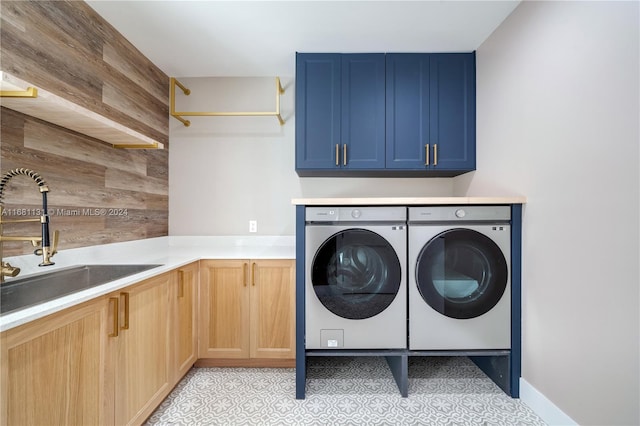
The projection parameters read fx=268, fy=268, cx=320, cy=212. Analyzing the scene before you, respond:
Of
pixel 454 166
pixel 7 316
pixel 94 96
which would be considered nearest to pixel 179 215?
pixel 94 96

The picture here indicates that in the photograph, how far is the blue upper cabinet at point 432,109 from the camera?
6.97ft

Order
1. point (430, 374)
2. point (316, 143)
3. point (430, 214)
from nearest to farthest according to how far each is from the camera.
Result: point (430, 214) < point (430, 374) < point (316, 143)

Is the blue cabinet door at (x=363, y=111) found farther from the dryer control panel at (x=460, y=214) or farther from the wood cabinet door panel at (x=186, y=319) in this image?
the wood cabinet door panel at (x=186, y=319)

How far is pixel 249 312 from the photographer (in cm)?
193

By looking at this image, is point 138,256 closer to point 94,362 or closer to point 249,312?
point 249,312

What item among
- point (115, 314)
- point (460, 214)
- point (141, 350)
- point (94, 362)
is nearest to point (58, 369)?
point (94, 362)

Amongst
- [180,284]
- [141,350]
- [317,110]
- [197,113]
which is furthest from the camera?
[197,113]

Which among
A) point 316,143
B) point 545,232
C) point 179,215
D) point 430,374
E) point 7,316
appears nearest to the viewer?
point 7,316

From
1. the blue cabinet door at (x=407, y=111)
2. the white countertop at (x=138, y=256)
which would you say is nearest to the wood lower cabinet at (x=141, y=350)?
the white countertop at (x=138, y=256)

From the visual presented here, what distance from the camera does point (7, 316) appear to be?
0.81 metres

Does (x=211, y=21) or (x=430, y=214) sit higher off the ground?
(x=211, y=21)

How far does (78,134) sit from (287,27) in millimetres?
1468

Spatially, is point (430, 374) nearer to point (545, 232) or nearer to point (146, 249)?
point (545, 232)

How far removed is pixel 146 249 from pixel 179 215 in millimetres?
459
